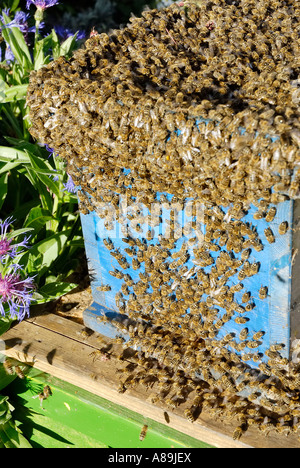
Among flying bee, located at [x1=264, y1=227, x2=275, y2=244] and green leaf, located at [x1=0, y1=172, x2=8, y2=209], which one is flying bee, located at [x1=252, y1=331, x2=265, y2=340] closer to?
flying bee, located at [x1=264, y1=227, x2=275, y2=244]

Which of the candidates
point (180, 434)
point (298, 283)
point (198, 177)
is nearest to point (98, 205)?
point (198, 177)

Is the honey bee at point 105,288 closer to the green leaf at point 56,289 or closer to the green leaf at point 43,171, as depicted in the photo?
the green leaf at point 56,289

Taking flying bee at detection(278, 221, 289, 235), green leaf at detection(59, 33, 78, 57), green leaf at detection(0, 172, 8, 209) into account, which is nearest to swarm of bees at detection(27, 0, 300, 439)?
flying bee at detection(278, 221, 289, 235)

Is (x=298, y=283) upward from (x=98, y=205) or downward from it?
downward

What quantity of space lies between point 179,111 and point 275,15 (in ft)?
3.19

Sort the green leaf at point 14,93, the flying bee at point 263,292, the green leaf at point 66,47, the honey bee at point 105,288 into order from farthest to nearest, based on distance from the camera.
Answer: the green leaf at point 66,47 → the green leaf at point 14,93 → the honey bee at point 105,288 → the flying bee at point 263,292

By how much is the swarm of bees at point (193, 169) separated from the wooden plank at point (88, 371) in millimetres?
47

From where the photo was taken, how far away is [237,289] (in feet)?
6.40

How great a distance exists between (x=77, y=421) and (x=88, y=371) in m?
0.32

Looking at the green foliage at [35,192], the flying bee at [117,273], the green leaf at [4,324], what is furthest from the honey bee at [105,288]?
the green leaf at [4,324]

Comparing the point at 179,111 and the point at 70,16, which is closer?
the point at 179,111

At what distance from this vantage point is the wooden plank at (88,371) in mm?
1979

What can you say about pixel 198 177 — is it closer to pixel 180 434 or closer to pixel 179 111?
pixel 179 111

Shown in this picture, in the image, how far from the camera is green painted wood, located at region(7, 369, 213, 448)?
217 centimetres
